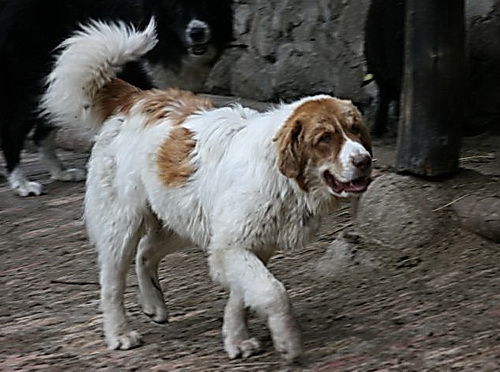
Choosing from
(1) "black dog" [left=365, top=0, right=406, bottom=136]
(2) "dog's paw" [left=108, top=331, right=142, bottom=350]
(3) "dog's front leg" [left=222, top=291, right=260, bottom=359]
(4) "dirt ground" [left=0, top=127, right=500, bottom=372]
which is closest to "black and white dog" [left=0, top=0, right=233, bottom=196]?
(1) "black dog" [left=365, top=0, right=406, bottom=136]

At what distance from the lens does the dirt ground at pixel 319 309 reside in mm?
4234

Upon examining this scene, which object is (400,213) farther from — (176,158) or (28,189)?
(28,189)

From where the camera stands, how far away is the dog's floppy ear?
4.11 meters

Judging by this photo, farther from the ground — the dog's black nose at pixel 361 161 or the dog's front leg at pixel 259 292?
the dog's black nose at pixel 361 161

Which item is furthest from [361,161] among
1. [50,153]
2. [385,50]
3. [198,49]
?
A: [50,153]

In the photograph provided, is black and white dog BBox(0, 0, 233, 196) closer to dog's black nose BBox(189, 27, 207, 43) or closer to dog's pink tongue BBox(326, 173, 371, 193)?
dog's black nose BBox(189, 27, 207, 43)

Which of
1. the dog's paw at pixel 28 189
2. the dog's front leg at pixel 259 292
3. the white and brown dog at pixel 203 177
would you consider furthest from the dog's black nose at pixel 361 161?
the dog's paw at pixel 28 189

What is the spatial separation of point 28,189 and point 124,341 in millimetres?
3790

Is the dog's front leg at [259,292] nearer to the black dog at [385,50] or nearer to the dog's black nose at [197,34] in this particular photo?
the black dog at [385,50]

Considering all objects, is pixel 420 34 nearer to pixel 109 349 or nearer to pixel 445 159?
pixel 445 159

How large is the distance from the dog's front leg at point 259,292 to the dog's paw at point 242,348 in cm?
15

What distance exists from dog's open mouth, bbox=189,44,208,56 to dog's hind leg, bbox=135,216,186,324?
3219mm

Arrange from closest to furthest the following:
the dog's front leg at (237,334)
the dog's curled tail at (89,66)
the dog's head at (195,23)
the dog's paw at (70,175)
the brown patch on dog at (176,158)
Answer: the dog's front leg at (237,334), the brown patch on dog at (176,158), the dog's curled tail at (89,66), the dog's head at (195,23), the dog's paw at (70,175)

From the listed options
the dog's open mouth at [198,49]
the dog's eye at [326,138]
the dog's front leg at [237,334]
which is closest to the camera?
the dog's eye at [326,138]
